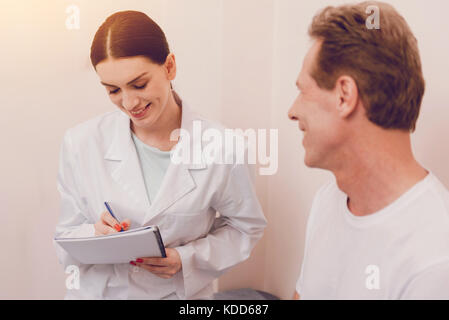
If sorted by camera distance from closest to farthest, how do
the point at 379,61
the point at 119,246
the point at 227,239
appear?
1. the point at 379,61
2. the point at 119,246
3. the point at 227,239

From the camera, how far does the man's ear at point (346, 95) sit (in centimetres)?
72

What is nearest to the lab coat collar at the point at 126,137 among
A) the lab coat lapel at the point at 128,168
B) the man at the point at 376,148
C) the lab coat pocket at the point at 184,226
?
the lab coat lapel at the point at 128,168

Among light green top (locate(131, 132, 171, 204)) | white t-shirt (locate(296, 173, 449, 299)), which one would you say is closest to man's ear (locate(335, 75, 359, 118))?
white t-shirt (locate(296, 173, 449, 299))

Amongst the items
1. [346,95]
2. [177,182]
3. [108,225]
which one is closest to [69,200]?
[108,225]

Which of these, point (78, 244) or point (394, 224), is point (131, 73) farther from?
point (394, 224)

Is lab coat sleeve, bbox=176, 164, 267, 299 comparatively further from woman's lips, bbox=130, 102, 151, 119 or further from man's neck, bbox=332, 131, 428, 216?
man's neck, bbox=332, 131, 428, 216

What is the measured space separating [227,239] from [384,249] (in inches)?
19.1

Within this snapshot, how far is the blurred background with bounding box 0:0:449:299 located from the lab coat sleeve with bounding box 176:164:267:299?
0.11 m

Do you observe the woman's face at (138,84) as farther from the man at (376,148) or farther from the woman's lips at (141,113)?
the man at (376,148)

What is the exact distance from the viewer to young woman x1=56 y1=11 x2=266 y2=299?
40.9 inches

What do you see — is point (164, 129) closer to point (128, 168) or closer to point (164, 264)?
point (128, 168)

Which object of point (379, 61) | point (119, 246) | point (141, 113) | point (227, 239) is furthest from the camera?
point (227, 239)

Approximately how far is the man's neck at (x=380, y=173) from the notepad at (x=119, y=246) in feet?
1.23

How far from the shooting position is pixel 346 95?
73 centimetres
